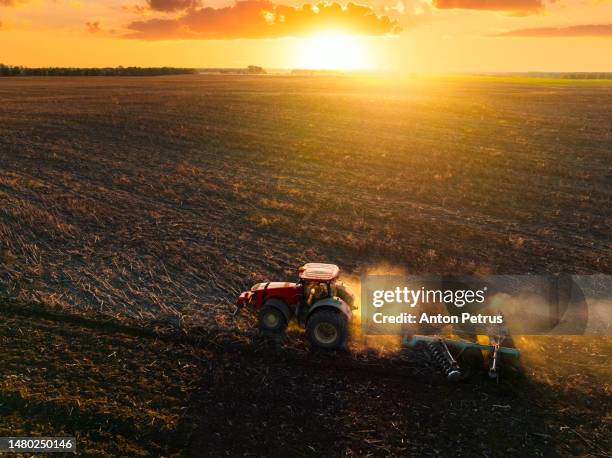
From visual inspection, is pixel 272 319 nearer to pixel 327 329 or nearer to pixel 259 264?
pixel 327 329

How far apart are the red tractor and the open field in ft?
1.49

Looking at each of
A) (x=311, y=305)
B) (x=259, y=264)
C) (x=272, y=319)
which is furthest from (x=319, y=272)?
Result: (x=259, y=264)

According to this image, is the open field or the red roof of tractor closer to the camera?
the open field

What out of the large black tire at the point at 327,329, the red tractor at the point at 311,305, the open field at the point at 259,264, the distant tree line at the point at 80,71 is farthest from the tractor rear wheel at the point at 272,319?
the distant tree line at the point at 80,71

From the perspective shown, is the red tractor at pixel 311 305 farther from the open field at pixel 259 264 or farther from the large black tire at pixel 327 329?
the open field at pixel 259 264

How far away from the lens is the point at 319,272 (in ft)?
34.8

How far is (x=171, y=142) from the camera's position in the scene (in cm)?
3138

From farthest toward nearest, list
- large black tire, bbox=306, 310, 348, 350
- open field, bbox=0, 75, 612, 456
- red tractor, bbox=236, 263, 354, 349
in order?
red tractor, bbox=236, 263, 354, 349 → large black tire, bbox=306, 310, 348, 350 → open field, bbox=0, 75, 612, 456

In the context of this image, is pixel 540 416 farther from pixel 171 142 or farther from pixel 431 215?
pixel 171 142

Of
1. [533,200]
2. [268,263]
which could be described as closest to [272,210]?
[268,263]

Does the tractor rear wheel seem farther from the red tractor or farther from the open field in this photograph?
the open field

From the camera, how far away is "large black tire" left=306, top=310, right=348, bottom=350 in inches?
396

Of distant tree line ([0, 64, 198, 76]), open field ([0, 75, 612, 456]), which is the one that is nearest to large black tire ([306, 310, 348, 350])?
open field ([0, 75, 612, 456])

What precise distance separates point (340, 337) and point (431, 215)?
33.3 ft
